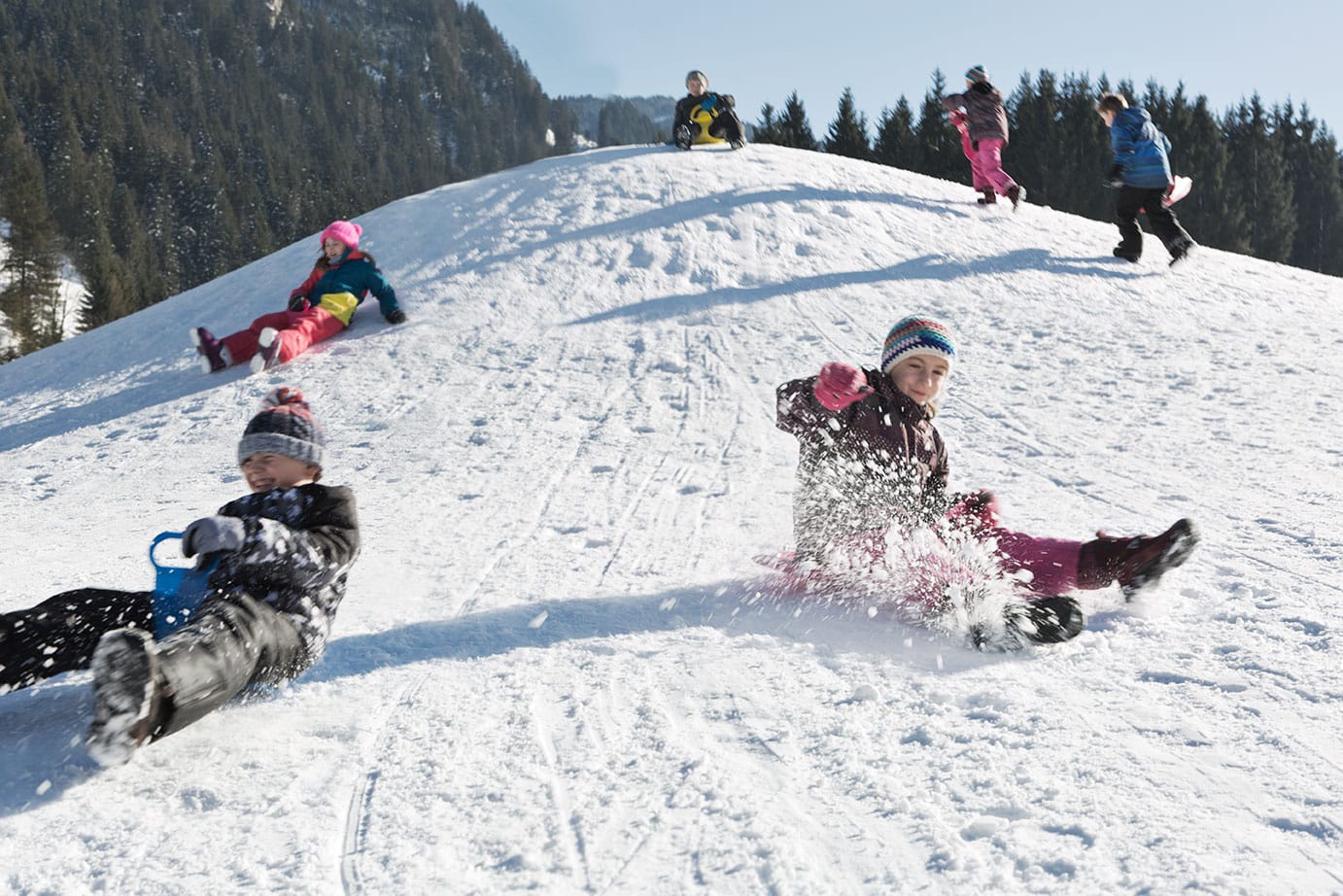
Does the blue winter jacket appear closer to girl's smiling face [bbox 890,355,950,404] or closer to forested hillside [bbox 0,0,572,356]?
girl's smiling face [bbox 890,355,950,404]

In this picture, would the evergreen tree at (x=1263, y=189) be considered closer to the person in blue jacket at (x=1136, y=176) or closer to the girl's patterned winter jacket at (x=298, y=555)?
the person in blue jacket at (x=1136, y=176)

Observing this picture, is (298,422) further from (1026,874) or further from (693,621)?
(1026,874)

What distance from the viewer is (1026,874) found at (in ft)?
5.03

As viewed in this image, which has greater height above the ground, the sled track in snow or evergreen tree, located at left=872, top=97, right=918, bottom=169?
evergreen tree, located at left=872, top=97, right=918, bottom=169

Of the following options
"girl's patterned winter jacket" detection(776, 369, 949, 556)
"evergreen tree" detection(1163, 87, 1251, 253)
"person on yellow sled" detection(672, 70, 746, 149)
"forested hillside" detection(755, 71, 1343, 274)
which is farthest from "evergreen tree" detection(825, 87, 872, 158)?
"girl's patterned winter jacket" detection(776, 369, 949, 556)

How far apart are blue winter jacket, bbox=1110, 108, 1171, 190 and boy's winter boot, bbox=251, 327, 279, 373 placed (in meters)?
7.51

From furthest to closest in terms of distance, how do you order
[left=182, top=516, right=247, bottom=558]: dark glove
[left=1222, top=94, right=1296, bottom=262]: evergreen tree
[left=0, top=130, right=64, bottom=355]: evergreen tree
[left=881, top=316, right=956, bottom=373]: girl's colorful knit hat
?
[left=1222, top=94, right=1296, bottom=262]: evergreen tree, [left=0, top=130, right=64, bottom=355]: evergreen tree, [left=881, top=316, right=956, bottom=373]: girl's colorful knit hat, [left=182, top=516, right=247, bottom=558]: dark glove

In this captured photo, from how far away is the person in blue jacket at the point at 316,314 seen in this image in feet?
21.8

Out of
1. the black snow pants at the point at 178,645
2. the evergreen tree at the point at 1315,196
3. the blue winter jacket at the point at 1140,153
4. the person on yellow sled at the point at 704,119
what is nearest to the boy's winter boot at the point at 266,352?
the black snow pants at the point at 178,645

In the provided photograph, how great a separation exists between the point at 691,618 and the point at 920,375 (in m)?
1.20

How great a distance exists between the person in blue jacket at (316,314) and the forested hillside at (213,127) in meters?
32.9

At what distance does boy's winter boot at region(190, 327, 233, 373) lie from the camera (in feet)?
21.8

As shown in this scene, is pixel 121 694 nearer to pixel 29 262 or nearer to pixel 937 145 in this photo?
pixel 937 145

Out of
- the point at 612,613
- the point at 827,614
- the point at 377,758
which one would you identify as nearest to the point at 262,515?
the point at 377,758
